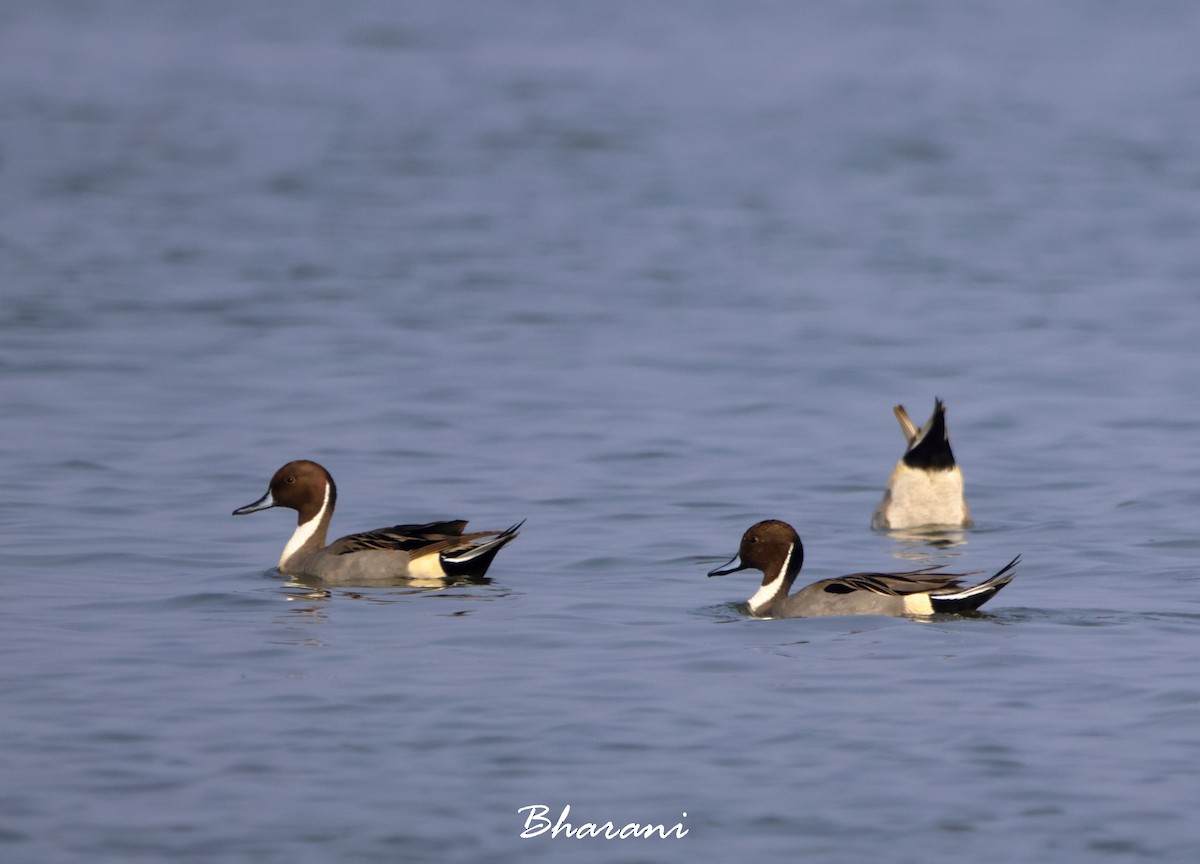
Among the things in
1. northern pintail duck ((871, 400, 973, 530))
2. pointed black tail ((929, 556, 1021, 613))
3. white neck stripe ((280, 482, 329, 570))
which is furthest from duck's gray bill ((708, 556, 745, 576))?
white neck stripe ((280, 482, 329, 570))

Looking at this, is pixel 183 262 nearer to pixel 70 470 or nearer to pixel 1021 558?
pixel 70 470

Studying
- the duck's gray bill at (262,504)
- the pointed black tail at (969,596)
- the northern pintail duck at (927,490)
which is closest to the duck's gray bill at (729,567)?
the pointed black tail at (969,596)

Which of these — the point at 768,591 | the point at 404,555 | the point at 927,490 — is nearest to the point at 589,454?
the point at 927,490

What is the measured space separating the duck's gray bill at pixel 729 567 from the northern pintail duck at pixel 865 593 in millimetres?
36

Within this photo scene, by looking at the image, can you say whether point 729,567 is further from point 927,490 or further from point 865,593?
point 927,490

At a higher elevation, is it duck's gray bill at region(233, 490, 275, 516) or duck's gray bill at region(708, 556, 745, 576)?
duck's gray bill at region(233, 490, 275, 516)

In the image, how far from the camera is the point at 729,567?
11719 mm

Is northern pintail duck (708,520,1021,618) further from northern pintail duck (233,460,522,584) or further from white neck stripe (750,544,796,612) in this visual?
northern pintail duck (233,460,522,584)

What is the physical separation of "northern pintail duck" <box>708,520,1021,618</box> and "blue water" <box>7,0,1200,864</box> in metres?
0.16

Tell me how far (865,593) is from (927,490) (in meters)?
3.21

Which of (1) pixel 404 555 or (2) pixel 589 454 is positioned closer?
(1) pixel 404 555

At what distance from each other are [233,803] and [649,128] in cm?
2998

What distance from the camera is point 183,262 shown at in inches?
934

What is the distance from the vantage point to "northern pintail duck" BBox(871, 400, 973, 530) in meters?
13.4
